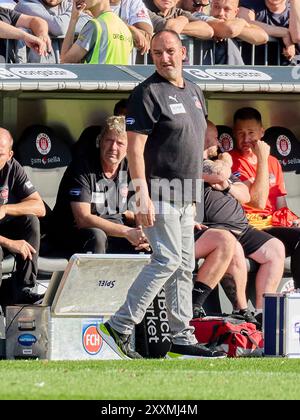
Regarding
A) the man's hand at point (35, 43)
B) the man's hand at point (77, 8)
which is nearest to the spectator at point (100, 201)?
the man's hand at point (35, 43)

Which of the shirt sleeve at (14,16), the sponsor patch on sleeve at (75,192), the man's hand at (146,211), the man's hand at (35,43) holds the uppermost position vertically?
the shirt sleeve at (14,16)

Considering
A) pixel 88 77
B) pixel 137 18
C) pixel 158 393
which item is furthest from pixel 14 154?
pixel 158 393

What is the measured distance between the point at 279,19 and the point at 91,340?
5093mm

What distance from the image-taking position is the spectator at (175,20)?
12641 mm

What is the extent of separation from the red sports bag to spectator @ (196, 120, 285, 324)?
3.99 ft

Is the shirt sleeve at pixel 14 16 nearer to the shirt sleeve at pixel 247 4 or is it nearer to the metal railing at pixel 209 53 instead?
the metal railing at pixel 209 53

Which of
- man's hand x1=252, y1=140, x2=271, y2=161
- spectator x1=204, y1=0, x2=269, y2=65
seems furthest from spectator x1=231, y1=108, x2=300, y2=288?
spectator x1=204, y1=0, x2=269, y2=65

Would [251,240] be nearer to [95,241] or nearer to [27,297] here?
[95,241]

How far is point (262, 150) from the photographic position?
40.1ft

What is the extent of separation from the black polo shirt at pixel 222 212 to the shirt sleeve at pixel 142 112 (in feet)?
8.02

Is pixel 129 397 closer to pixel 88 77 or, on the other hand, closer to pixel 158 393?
pixel 158 393

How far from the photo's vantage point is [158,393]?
7113mm

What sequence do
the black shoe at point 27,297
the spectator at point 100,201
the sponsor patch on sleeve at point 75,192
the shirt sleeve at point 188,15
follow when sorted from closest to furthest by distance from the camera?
the black shoe at point 27,297 → the spectator at point 100,201 → the sponsor patch on sleeve at point 75,192 → the shirt sleeve at point 188,15
